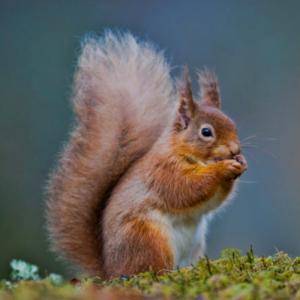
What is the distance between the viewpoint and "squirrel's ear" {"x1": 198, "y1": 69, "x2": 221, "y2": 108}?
2.69 metres

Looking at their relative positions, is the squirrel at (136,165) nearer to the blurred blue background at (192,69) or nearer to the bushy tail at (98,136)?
the bushy tail at (98,136)

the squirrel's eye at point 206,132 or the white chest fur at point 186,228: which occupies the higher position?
the squirrel's eye at point 206,132

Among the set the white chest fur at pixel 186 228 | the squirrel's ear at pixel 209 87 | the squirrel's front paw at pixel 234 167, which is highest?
the squirrel's ear at pixel 209 87

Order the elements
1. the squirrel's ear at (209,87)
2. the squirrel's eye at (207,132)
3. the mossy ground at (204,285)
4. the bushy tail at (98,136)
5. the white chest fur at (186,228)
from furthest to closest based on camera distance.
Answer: the squirrel's ear at (209,87)
the bushy tail at (98,136)
the squirrel's eye at (207,132)
the white chest fur at (186,228)
the mossy ground at (204,285)

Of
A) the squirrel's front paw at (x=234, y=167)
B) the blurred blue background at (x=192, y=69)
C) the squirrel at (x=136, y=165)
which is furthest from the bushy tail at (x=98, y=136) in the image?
the blurred blue background at (x=192, y=69)

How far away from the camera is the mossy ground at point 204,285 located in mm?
1413

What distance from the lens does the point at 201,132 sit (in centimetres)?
247

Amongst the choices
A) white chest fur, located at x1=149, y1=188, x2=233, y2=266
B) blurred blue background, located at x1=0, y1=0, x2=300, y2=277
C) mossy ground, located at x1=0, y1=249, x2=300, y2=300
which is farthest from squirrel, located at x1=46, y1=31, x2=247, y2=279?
blurred blue background, located at x1=0, y1=0, x2=300, y2=277

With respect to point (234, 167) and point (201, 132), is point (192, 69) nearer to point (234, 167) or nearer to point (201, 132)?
point (201, 132)

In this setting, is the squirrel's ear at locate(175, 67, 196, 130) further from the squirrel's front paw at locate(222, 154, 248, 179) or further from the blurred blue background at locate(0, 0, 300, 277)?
the blurred blue background at locate(0, 0, 300, 277)

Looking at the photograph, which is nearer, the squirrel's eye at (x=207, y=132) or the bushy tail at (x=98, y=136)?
the squirrel's eye at (x=207, y=132)

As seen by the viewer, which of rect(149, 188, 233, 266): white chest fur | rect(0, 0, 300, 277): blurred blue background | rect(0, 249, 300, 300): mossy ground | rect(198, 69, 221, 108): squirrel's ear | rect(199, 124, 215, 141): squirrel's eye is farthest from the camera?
rect(0, 0, 300, 277): blurred blue background

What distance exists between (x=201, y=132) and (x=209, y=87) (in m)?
0.28

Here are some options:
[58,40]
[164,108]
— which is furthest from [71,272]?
[58,40]
